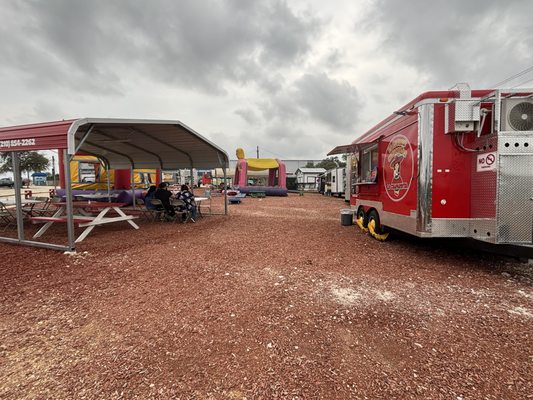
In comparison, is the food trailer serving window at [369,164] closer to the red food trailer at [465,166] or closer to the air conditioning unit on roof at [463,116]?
the red food trailer at [465,166]

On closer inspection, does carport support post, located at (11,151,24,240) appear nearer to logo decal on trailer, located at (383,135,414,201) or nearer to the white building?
logo decal on trailer, located at (383,135,414,201)

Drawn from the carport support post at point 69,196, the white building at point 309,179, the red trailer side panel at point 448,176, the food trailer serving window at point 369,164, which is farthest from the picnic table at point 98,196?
the white building at point 309,179

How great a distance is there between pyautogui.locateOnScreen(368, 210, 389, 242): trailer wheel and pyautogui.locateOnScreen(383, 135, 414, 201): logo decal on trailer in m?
1.04

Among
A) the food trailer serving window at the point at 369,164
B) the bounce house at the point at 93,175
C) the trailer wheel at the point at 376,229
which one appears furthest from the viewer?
the bounce house at the point at 93,175

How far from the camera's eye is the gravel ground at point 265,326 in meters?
2.08

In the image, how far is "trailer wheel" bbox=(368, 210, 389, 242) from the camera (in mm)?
6754

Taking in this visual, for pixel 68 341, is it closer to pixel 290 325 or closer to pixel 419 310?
pixel 290 325

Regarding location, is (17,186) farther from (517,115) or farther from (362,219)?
(517,115)

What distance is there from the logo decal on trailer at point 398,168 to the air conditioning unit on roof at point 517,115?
129cm

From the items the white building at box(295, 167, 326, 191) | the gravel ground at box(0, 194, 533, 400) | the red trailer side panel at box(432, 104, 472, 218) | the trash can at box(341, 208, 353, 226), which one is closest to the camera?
the gravel ground at box(0, 194, 533, 400)

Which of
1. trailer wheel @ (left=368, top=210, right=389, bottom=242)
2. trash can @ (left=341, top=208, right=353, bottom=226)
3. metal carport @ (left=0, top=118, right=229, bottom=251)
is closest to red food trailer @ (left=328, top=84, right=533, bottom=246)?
trailer wheel @ (left=368, top=210, right=389, bottom=242)

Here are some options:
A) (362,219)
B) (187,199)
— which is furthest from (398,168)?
(187,199)

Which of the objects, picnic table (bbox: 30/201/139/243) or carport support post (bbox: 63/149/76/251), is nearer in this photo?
carport support post (bbox: 63/149/76/251)

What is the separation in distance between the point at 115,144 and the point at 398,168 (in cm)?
966
